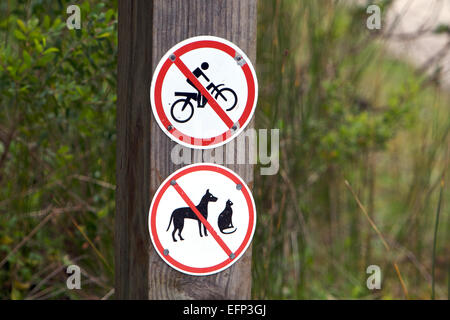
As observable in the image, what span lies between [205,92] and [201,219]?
1.04 feet

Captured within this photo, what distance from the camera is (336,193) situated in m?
3.54

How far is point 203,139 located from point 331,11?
2.22 metres

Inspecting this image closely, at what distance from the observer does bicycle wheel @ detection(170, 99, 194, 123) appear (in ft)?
4.52

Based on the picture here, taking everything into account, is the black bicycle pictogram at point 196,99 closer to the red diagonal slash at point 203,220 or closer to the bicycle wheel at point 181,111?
the bicycle wheel at point 181,111

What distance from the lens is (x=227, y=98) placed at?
143 cm

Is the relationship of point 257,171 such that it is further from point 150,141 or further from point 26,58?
point 150,141

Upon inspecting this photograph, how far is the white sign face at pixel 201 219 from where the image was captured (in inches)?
54.2

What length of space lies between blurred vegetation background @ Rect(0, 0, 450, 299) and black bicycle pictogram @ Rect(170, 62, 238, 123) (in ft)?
2.52

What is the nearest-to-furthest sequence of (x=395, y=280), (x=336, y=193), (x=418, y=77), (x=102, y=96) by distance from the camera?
(x=102, y=96)
(x=395, y=280)
(x=336, y=193)
(x=418, y=77)

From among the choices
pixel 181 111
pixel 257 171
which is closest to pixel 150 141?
pixel 181 111

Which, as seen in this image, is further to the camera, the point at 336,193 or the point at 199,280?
the point at 336,193

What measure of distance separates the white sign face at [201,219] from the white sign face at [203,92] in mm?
91
